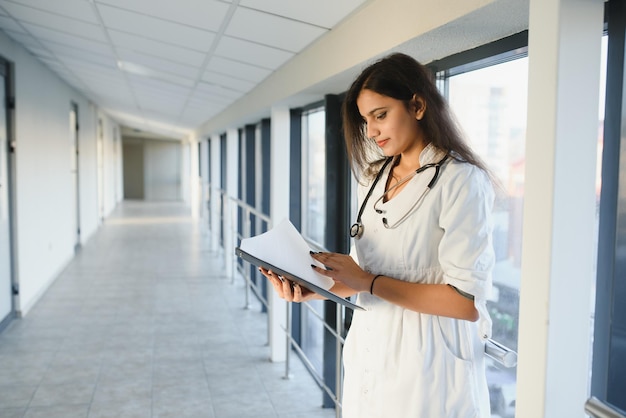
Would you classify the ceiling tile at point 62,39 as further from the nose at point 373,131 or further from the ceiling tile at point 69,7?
the nose at point 373,131

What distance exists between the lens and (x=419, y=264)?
0.91m

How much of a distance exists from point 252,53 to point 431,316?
63.9 inches

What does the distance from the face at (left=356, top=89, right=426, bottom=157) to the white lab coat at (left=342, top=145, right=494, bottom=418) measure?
0.11 feet

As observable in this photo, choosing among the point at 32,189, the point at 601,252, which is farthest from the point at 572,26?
the point at 32,189

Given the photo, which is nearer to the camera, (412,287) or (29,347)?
(412,287)

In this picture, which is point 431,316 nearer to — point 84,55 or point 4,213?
point 4,213

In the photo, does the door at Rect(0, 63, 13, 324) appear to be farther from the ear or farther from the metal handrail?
the metal handrail

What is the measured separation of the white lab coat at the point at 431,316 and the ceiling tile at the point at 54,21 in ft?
7.01

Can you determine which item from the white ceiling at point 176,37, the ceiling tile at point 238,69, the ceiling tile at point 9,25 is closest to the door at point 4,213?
the ceiling tile at point 9,25

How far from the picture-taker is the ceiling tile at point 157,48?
259 cm

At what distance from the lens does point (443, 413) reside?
2.88ft

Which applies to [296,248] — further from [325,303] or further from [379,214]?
[325,303]

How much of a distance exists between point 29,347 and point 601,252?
9.08 feet

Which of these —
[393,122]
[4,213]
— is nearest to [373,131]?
[393,122]
